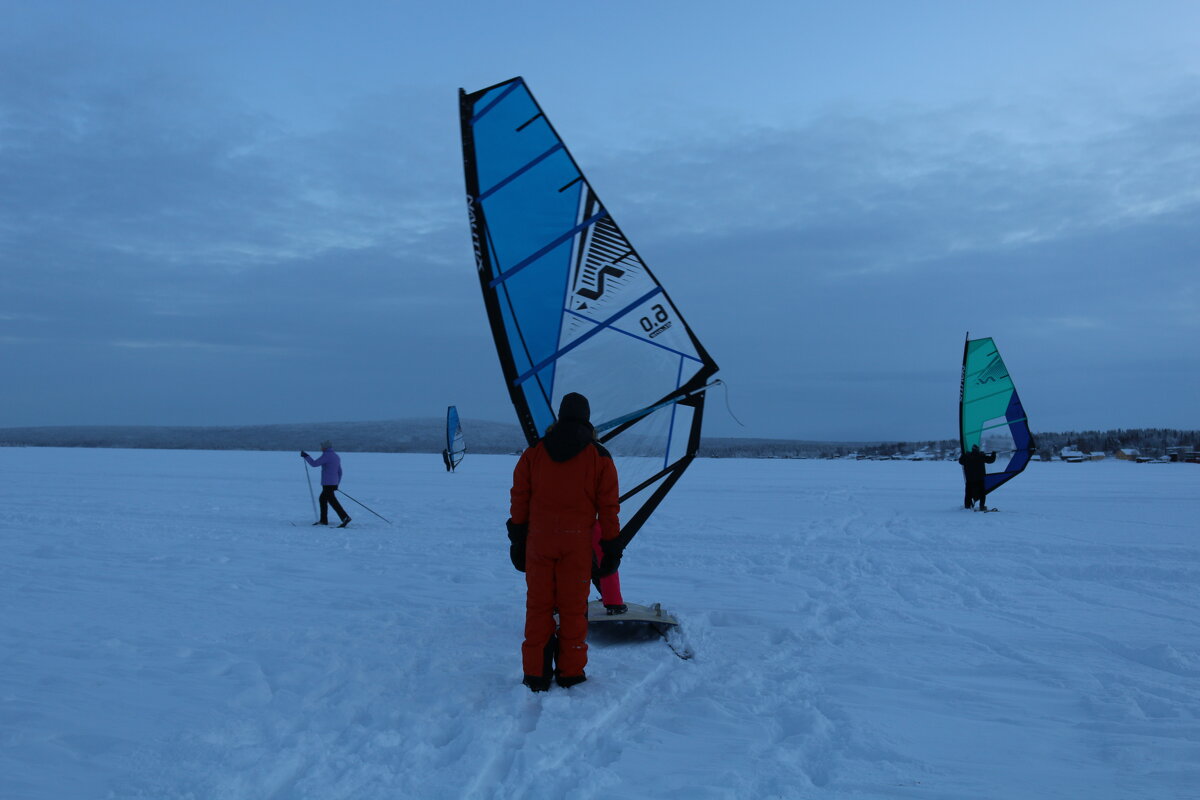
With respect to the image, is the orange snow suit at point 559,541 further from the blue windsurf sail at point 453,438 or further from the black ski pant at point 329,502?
the blue windsurf sail at point 453,438

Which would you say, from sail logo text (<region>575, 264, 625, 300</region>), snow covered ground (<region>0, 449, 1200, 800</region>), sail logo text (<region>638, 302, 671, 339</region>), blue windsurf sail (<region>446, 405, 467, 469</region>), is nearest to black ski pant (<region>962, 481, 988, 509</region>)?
snow covered ground (<region>0, 449, 1200, 800</region>)

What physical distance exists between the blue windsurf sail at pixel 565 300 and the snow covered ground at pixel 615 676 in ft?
4.56

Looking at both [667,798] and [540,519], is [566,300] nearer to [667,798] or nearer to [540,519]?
[540,519]

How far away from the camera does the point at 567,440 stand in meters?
3.77

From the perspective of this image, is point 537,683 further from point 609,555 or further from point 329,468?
point 329,468

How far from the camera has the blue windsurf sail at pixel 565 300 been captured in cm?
475

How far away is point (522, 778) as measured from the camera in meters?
2.76

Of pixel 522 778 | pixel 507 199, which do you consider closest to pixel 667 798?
pixel 522 778

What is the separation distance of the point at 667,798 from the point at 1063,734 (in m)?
1.82

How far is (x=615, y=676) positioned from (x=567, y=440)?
4.12 feet

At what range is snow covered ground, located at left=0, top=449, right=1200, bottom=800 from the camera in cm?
288

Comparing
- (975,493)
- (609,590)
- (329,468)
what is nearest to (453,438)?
(329,468)

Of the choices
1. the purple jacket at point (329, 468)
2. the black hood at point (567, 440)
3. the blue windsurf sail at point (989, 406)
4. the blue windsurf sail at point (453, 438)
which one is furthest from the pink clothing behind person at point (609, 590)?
the blue windsurf sail at point (453, 438)

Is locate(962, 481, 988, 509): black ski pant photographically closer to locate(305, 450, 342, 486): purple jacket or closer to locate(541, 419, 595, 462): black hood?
locate(305, 450, 342, 486): purple jacket
